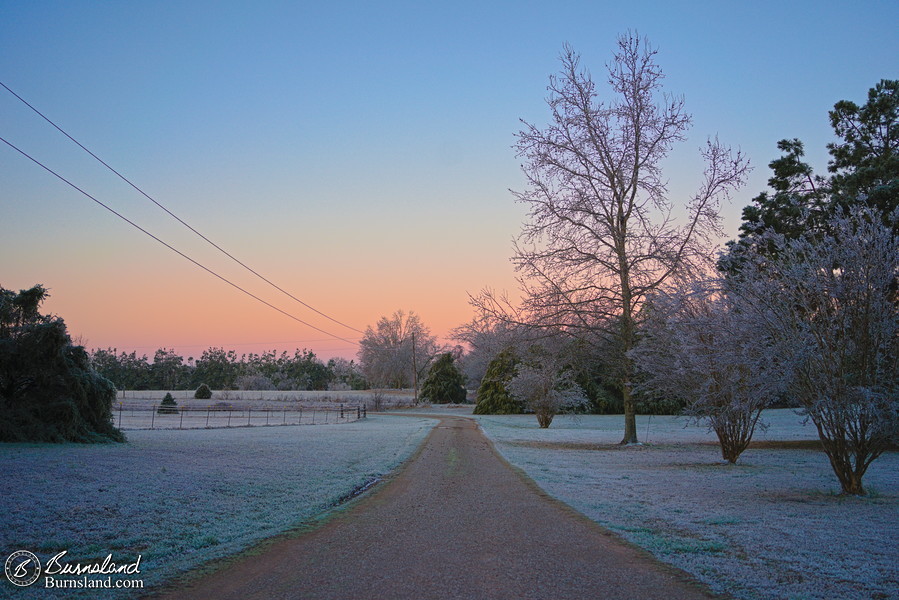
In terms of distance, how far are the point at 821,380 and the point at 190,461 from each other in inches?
497

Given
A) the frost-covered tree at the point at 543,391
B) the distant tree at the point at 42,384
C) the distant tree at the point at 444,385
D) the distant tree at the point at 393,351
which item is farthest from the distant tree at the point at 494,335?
the distant tree at the point at 393,351

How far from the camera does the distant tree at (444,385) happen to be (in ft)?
211

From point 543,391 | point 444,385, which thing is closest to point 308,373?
point 444,385

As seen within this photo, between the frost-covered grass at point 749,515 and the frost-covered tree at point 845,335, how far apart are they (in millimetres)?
655

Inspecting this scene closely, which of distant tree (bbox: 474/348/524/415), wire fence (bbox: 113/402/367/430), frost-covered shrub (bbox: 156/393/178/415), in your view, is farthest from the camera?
distant tree (bbox: 474/348/524/415)

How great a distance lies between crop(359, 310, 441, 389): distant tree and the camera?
94.2 metres

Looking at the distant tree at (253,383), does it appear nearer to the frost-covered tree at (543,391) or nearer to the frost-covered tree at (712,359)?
the frost-covered tree at (543,391)

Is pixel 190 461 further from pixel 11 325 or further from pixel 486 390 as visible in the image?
pixel 486 390

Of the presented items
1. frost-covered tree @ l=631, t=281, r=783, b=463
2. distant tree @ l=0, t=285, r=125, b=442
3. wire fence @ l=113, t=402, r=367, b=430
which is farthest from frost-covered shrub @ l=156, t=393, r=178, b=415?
frost-covered tree @ l=631, t=281, r=783, b=463

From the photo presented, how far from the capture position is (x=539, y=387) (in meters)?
31.2

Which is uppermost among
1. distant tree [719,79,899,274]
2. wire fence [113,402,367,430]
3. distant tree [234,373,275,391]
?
distant tree [719,79,899,274]

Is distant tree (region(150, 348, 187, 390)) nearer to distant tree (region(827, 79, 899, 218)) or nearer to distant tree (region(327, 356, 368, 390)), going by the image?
distant tree (region(327, 356, 368, 390))

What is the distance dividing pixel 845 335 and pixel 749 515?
3.46 meters

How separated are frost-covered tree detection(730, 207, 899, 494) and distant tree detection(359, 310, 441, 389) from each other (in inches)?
3316
